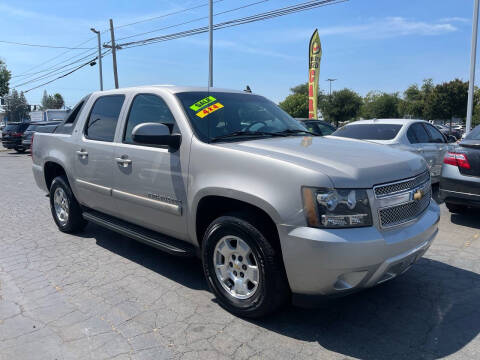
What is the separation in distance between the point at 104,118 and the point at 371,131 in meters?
5.39

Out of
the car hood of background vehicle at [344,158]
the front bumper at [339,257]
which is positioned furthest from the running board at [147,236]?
the front bumper at [339,257]

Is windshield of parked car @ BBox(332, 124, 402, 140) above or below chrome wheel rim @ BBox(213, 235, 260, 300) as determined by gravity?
above

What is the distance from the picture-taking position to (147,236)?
3832 millimetres

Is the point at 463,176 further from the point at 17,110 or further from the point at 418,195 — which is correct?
the point at 17,110

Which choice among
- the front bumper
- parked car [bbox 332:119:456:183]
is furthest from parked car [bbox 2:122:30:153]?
the front bumper

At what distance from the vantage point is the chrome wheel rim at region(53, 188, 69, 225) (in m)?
5.32

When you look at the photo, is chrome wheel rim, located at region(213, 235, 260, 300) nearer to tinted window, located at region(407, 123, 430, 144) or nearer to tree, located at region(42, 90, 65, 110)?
tinted window, located at region(407, 123, 430, 144)

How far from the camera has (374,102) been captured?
72812mm

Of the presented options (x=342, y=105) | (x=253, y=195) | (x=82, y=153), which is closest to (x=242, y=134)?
(x=253, y=195)

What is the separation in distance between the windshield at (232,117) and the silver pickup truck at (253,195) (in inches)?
0.6

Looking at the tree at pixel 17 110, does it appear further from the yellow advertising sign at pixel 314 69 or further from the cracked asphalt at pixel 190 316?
the cracked asphalt at pixel 190 316

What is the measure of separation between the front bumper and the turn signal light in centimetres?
343

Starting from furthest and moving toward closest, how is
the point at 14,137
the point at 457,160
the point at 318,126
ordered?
the point at 14,137 → the point at 318,126 → the point at 457,160

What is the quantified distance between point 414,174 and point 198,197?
5.68 ft
